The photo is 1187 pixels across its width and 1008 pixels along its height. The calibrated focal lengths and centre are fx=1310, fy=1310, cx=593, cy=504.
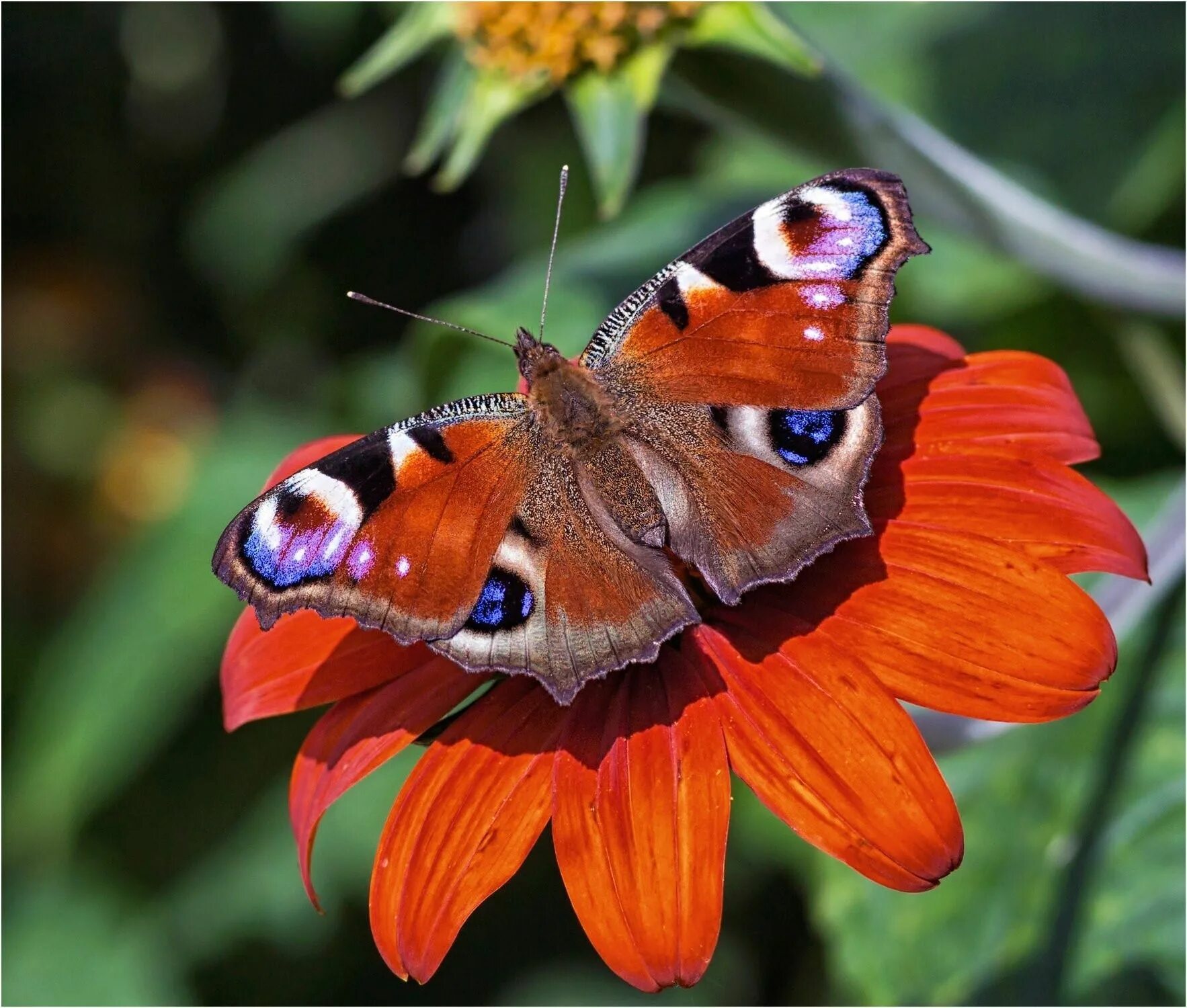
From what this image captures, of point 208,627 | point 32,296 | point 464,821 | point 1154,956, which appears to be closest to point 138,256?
point 32,296

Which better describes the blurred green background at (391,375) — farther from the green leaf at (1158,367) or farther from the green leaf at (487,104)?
the green leaf at (487,104)

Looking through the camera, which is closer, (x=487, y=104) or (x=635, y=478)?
(x=635, y=478)

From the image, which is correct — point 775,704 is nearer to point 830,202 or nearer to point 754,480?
point 754,480

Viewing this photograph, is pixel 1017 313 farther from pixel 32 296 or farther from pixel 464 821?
pixel 32 296

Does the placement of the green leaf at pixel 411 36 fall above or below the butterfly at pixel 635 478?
above

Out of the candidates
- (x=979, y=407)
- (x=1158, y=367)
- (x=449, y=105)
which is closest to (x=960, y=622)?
(x=979, y=407)

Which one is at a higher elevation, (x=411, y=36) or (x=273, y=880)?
(x=411, y=36)

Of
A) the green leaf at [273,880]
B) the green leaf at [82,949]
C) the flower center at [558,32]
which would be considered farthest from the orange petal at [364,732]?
the green leaf at [82,949]
